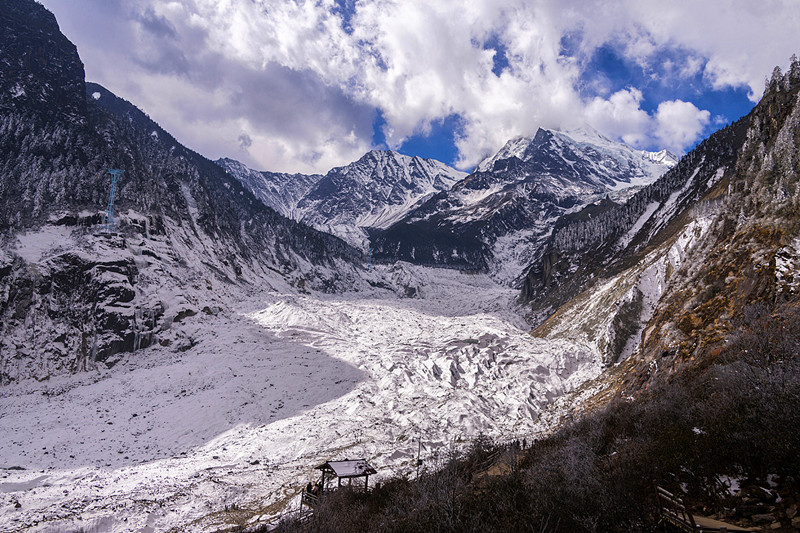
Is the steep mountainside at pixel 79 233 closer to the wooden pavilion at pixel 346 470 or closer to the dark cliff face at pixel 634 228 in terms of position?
the wooden pavilion at pixel 346 470

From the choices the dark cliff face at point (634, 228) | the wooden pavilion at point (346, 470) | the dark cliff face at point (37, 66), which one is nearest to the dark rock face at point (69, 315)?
the dark cliff face at point (37, 66)

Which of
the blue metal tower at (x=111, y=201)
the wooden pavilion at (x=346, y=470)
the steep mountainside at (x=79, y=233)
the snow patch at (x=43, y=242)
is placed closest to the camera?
the wooden pavilion at (x=346, y=470)

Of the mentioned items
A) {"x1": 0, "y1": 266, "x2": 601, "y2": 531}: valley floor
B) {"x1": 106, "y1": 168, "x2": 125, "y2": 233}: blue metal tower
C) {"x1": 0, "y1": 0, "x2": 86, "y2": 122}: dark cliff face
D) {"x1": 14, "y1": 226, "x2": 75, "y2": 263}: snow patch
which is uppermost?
{"x1": 0, "y1": 0, "x2": 86, "y2": 122}: dark cliff face

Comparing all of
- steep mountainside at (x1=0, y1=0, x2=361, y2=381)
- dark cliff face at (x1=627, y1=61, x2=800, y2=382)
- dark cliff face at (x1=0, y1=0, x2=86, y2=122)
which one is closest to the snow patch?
steep mountainside at (x1=0, y1=0, x2=361, y2=381)

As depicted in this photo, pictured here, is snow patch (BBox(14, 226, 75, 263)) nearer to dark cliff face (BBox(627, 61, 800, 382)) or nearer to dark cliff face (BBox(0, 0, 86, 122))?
dark cliff face (BBox(0, 0, 86, 122))

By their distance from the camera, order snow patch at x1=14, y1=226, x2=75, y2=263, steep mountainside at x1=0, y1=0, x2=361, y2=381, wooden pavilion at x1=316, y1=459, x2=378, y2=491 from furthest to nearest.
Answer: snow patch at x1=14, y1=226, x2=75, y2=263, steep mountainside at x1=0, y1=0, x2=361, y2=381, wooden pavilion at x1=316, y1=459, x2=378, y2=491

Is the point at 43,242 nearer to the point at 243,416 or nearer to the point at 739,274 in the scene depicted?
the point at 243,416

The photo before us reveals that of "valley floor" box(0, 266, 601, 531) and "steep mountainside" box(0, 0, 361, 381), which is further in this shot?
"steep mountainside" box(0, 0, 361, 381)
